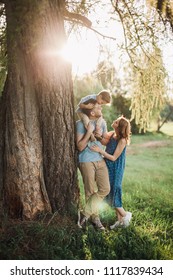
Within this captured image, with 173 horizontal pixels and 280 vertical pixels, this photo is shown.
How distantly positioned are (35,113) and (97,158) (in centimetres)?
97

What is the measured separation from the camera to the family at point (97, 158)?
16.0 feet

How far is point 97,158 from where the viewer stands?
4926 millimetres

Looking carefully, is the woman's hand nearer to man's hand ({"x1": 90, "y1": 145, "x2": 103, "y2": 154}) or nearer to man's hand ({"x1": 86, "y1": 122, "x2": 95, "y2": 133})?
man's hand ({"x1": 90, "y1": 145, "x2": 103, "y2": 154})

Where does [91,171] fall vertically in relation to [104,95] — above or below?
below

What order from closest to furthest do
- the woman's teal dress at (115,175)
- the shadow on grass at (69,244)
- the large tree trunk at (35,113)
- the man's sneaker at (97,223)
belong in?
the shadow on grass at (69,244) < the large tree trunk at (35,113) < the man's sneaker at (97,223) < the woman's teal dress at (115,175)

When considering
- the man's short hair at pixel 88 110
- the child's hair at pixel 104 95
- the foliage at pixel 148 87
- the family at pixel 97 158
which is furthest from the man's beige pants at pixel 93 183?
the foliage at pixel 148 87

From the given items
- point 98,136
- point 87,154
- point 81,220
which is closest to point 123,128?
point 98,136

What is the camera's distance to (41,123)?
472cm

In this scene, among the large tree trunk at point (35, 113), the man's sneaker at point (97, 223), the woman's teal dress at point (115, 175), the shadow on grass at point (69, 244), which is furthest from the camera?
the woman's teal dress at point (115, 175)

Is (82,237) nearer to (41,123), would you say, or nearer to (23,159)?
(23,159)

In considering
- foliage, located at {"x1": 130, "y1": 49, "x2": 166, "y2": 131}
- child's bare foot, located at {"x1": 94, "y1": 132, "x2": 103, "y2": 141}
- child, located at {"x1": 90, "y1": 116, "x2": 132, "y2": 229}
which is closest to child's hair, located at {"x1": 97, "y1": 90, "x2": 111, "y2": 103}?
child, located at {"x1": 90, "y1": 116, "x2": 132, "y2": 229}

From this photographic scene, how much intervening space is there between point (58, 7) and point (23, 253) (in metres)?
2.89

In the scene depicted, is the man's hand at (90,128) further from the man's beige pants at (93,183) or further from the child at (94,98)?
the man's beige pants at (93,183)

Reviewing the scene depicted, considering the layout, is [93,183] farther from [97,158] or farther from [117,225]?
[117,225]
